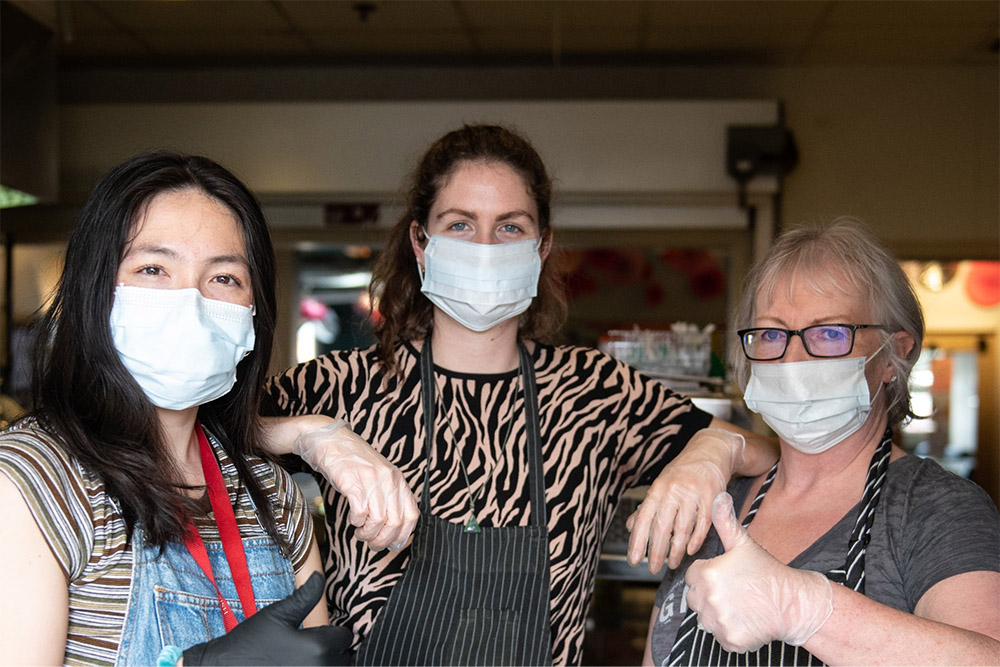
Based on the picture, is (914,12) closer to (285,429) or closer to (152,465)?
(285,429)

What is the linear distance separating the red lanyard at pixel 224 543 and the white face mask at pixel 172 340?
13cm

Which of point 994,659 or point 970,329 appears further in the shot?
point 970,329

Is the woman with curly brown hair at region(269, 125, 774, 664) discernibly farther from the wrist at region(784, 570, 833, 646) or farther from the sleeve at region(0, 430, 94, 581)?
the sleeve at region(0, 430, 94, 581)

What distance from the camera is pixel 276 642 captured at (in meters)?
1.11

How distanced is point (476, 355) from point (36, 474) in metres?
0.92

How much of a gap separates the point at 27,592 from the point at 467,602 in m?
0.78

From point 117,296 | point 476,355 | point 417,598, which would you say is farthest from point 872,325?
point 117,296

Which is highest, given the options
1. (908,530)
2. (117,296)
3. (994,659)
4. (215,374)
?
(117,296)

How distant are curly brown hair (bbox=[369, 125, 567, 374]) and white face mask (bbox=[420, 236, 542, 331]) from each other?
0.12 m

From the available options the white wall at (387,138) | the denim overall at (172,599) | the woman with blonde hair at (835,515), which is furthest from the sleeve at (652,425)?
the white wall at (387,138)

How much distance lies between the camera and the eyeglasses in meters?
1.57

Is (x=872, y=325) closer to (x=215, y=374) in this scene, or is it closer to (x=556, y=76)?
(x=215, y=374)

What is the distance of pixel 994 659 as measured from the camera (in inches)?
46.1

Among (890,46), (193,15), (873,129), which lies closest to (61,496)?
(193,15)
